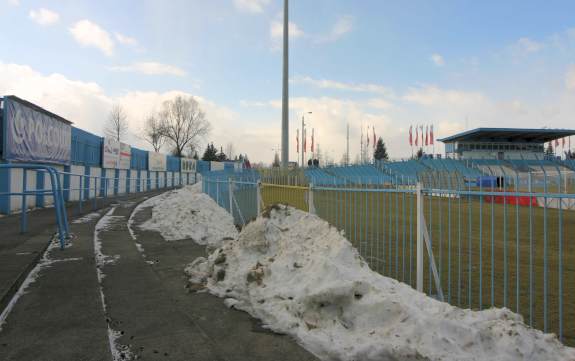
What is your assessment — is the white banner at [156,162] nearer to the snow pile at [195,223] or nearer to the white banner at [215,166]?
the white banner at [215,166]

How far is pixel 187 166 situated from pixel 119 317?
47.9m

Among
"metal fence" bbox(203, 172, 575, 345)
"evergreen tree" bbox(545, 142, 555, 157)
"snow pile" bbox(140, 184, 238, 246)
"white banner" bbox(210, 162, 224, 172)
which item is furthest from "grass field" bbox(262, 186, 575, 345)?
"evergreen tree" bbox(545, 142, 555, 157)

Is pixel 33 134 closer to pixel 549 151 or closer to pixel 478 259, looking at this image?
pixel 478 259

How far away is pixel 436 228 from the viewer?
38.9 ft

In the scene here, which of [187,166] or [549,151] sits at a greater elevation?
[549,151]

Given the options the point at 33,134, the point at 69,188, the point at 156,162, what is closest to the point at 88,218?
the point at 69,188

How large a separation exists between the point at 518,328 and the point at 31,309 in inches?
183

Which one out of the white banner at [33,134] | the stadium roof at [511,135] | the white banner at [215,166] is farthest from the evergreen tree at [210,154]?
the white banner at [33,134]

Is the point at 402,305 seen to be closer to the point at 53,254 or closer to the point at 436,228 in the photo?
the point at 53,254

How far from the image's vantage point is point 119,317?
411cm

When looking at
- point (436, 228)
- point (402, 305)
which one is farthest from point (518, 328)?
point (436, 228)

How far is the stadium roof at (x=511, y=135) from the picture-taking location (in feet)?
204

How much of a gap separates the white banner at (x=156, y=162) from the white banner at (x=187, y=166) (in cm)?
799

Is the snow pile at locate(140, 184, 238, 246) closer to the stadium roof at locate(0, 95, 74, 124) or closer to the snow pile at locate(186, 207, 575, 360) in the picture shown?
the snow pile at locate(186, 207, 575, 360)
